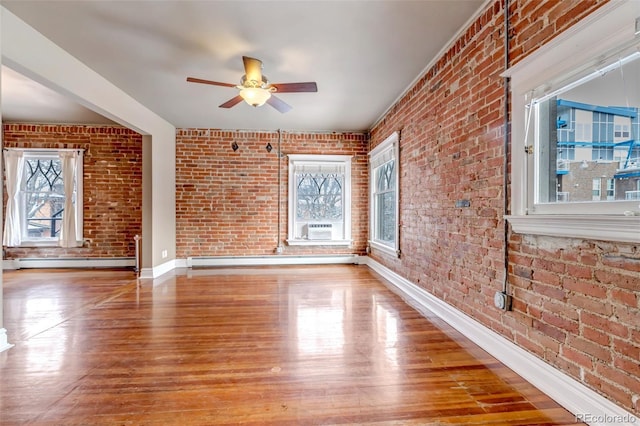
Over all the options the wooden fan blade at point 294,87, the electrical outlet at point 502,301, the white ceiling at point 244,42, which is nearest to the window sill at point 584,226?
the electrical outlet at point 502,301

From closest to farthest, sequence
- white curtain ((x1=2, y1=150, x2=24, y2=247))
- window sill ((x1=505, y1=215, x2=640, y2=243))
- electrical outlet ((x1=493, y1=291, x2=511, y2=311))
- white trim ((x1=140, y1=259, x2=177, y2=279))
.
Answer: window sill ((x1=505, y1=215, x2=640, y2=243)), electrical outlet ((x1=493, y1=291, x2=511, y2=311)), white trim ((x1=140, y1=259, x2=177, y2=279)), white curtain ((x1=2, y1=150, x2=24, y2=247))

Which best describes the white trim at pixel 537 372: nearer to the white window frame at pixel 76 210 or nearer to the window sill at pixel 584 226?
the window sill at pixel 584 226

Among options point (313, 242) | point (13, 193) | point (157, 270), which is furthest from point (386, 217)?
point (13, 193)

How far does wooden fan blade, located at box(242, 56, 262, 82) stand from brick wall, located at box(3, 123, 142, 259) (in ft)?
12.6

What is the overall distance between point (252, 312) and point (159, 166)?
10.7 ft

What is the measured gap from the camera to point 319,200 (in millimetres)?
5852

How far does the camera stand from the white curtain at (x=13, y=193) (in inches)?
201

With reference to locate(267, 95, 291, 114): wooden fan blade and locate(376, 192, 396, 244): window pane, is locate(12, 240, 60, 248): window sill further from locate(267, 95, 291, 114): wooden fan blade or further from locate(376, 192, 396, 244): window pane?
locate(376, 192, 396, 244): window pane

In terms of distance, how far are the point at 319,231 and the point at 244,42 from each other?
3.68m

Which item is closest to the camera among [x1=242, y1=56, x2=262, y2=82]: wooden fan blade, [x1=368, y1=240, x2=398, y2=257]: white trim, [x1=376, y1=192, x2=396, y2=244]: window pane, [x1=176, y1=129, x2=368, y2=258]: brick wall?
[x1=242, y1=56, x2=262, y2=82]: wooden fan blade

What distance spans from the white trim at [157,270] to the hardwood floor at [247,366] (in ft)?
3.32

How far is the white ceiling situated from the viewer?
7.41ft

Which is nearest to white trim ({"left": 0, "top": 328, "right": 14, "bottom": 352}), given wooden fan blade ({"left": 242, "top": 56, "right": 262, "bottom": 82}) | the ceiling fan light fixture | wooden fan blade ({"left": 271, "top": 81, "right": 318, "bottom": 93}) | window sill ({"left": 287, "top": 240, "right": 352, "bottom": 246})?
the ceiling fan light fixture

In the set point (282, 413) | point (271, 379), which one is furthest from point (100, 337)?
point (282, 413)
